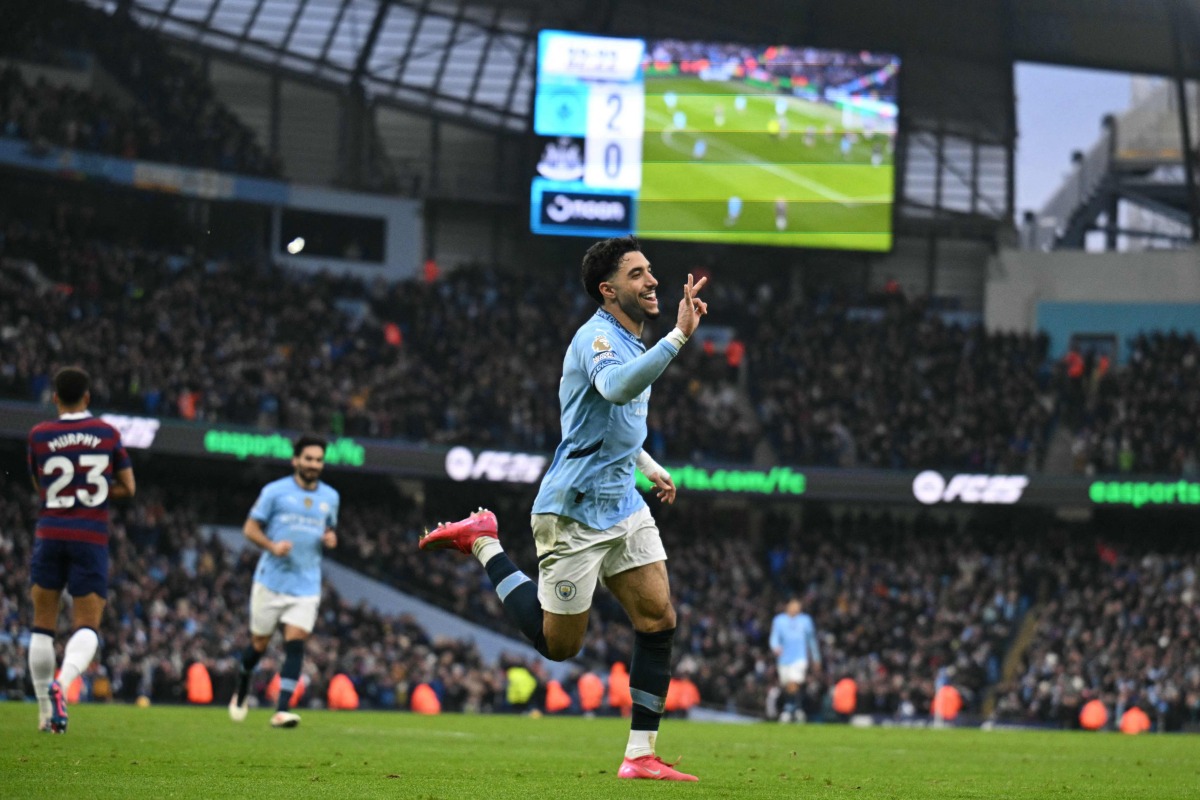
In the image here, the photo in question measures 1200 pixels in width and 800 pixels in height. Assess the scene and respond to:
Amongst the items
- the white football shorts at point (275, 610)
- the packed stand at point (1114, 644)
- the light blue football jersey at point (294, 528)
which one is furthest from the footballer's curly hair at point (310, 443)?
the packed stand at point (1114, 644)

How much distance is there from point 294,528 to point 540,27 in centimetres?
3112

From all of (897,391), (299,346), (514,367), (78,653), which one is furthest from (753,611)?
(78,653)

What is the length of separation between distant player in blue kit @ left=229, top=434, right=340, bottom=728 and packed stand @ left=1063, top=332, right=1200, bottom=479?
27.9m

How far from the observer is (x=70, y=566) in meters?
10.7

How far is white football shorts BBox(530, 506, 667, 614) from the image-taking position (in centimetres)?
787

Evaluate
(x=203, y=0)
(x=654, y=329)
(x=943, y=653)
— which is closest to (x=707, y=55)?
(x=654, y=329)

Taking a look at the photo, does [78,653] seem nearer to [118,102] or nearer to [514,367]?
[514,367]

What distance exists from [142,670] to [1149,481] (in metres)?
23.4

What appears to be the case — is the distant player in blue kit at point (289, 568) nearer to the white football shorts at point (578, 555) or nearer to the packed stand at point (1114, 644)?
the white football shorts at point (578, 555)

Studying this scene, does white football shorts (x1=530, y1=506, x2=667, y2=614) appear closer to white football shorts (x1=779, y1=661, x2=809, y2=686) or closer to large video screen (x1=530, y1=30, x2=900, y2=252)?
white football shorts (x1=779, y1=661, x2=809, y2=686)

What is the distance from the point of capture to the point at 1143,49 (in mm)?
43906

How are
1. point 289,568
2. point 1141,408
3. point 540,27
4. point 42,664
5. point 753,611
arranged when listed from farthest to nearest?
1. point 540,27
2. point 1141,408
3. point 753,611
4. point 289,568
5. point 42,664

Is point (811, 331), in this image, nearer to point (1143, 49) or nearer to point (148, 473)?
point (1143, 49)

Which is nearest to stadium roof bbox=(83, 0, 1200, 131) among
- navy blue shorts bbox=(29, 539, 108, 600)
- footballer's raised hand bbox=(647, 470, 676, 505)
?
navy blue shorts bbox=(29, 539, 108, 600)
